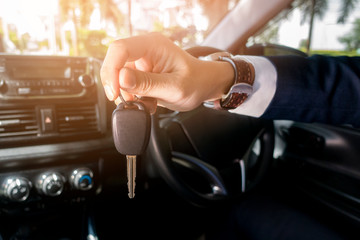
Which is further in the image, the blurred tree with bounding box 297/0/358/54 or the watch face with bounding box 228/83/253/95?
Result: the blurred tree with bounding box 297/0/358/54

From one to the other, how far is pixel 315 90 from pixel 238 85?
0.97 feet

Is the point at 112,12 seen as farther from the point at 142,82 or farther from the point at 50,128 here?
the point at 142,82

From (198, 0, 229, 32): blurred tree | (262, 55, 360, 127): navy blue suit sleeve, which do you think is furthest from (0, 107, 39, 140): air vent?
(198, 0, 229, 32): blurred tree

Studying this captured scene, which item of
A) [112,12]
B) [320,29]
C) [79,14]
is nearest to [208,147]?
[320,29]

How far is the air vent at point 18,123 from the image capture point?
1224 mm

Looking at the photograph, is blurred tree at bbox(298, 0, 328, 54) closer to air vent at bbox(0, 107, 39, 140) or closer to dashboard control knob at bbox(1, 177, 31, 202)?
air vent at bbox(0, 107, 39, 140)

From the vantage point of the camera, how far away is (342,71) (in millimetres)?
983

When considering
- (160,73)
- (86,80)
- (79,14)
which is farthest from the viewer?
(79,14)

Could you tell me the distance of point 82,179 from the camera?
1.38 m

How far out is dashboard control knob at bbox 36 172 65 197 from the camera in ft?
4.29

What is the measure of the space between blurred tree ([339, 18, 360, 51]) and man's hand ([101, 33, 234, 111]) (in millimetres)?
1326

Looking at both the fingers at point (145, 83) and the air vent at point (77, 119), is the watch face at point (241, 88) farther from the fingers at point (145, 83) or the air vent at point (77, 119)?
the air vent at point (77, 119)

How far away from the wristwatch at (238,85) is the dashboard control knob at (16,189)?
0.93m

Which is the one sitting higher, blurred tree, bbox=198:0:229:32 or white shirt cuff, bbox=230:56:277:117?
blurred tree, bbox=198:0:229:32
